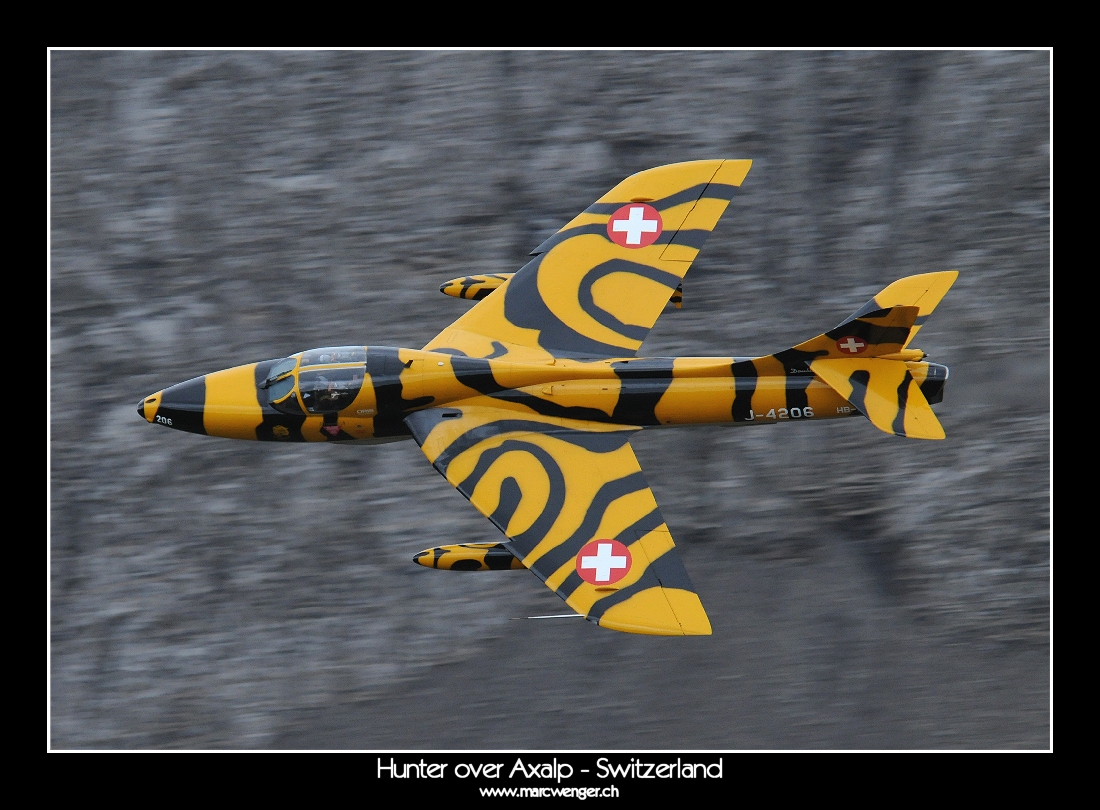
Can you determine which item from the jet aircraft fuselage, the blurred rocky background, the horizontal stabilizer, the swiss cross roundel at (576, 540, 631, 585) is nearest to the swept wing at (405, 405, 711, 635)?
the swiss cross roundel at (576, 540, 631, 585)

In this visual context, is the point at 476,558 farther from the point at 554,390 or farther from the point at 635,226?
the point at 635,226

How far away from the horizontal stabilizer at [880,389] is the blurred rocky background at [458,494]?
3.19 metres

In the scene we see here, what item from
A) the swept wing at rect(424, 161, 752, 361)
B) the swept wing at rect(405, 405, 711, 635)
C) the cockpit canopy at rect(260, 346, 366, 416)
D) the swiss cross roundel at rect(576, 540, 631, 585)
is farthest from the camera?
the swept wing at rect(424, 161, 752, 361)

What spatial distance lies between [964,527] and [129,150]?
718 inches

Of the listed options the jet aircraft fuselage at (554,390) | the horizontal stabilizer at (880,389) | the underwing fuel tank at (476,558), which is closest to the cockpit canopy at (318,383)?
the jet aircraft fuselage at (554,390)

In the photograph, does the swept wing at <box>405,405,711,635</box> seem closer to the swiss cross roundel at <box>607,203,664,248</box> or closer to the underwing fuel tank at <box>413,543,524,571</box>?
the underwing fuel tank at <box>413,543,524,571</box>

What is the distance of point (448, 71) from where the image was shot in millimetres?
23594

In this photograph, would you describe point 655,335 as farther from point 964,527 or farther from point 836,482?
point 964,527

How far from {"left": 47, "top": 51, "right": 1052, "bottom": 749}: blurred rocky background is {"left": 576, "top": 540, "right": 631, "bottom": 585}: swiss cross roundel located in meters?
3.79

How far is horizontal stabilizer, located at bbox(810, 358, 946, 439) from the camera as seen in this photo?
18.3 m

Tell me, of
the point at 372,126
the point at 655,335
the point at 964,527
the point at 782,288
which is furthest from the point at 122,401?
the point at 964,527

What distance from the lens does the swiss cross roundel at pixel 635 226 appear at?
2025 centimetres

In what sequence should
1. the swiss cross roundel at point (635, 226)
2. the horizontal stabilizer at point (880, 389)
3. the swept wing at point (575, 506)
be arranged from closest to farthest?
the swept wing at point (575, 506)
the horizontal stabilizer at point (880, 389)
the swiss cross roundel at point (635, 226)

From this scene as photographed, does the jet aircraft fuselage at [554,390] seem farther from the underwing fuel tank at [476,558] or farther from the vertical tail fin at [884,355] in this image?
the underwing fuel tank at [476,558]
